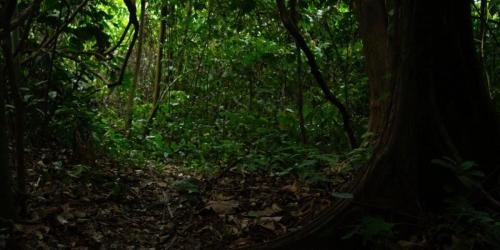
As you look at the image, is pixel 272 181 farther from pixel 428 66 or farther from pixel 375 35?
pixel 428 66

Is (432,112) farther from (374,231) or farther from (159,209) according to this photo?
(159,209)

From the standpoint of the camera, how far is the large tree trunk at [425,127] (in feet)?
9.04

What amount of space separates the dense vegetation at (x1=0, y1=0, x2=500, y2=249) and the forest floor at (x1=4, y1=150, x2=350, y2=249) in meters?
0.02

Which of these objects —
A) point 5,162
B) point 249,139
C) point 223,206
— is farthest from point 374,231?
point 249,139

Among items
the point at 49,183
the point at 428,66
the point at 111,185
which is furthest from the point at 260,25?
the point at 428,66

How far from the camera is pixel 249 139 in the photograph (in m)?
7.59

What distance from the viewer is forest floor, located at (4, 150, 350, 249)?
3.40m

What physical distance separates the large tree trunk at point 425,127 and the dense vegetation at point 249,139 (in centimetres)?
1

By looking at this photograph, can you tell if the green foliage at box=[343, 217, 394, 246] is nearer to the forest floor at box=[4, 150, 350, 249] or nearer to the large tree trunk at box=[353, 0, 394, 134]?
the forest floor at box=[4, 150, 350, 249]

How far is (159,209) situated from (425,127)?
2.69m

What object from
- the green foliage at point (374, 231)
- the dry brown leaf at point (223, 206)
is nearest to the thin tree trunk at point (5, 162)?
the dry brown leaf at point (223, 206)

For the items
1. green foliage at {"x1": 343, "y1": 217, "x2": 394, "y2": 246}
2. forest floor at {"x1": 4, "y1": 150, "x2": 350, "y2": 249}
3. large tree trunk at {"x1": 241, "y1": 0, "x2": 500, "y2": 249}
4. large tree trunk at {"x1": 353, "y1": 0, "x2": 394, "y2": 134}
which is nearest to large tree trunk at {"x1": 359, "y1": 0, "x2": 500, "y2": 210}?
large tree trunk at {"x1": 241, "y1": 0, "x2": 500, "y2": 249}

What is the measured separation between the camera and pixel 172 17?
9734 mm

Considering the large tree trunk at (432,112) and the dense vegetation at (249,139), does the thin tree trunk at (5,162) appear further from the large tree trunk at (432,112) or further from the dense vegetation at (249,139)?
the large tree trunk at (432,112)
